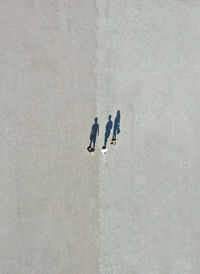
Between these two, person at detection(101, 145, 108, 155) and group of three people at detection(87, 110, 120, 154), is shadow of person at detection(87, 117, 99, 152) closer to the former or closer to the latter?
group of three people at detection(87, 110, 120, 154)

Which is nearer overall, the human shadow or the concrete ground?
the concrete ground

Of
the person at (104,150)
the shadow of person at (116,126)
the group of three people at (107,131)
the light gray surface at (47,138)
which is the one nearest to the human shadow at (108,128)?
the group of three people at (107,131)

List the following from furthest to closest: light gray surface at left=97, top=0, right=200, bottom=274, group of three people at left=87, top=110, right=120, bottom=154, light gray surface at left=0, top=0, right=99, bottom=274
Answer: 1. group of three people at left=87, top=110, right=120, bottom=154
2. light gray surface at left=97, top=0, right=200, bottom=274
3. light gray surface at left=0, top=0, right=99, bottom=274

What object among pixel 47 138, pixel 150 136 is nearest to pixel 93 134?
pixel 47 138

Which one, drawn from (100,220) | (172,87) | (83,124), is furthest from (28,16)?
(100,220)

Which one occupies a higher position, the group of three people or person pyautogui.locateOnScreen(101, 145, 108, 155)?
the group of three people

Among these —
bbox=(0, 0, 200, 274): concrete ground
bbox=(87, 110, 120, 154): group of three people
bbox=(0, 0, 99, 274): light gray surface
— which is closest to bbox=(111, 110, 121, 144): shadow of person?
bbox=(87, 110, 120, 154): group of three people

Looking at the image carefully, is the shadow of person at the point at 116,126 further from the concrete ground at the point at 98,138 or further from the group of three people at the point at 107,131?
the concrete ground at the point at 98,138
